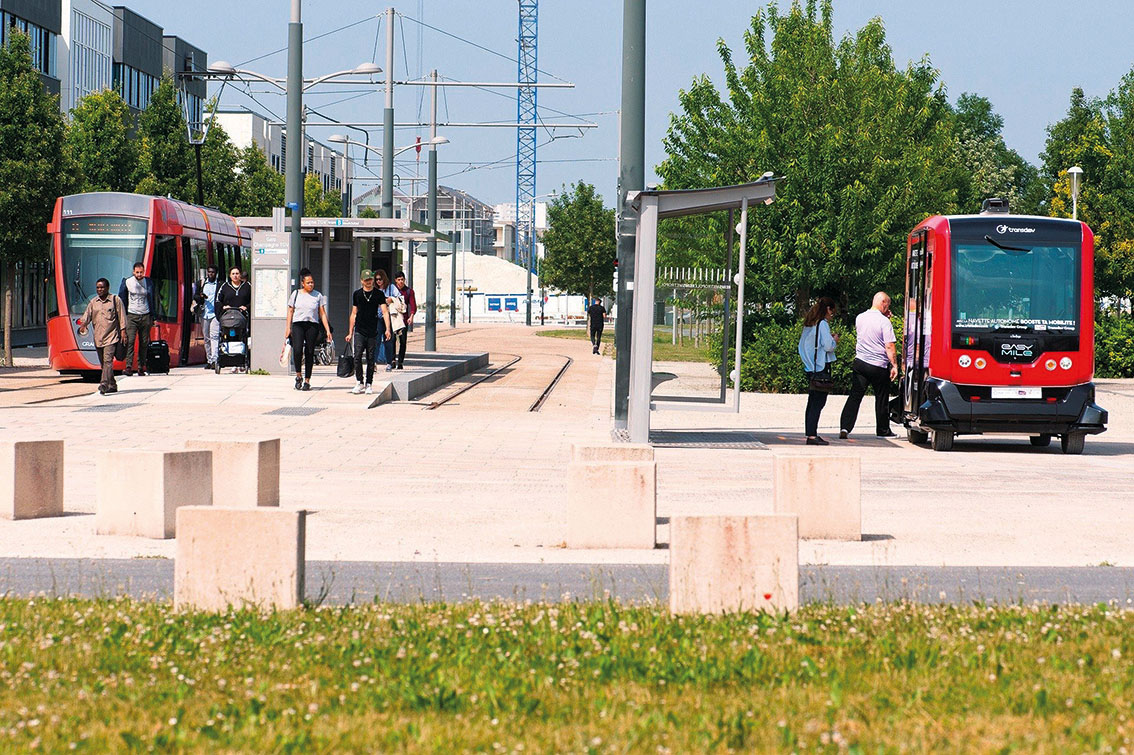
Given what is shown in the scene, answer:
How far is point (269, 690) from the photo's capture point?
5504mm

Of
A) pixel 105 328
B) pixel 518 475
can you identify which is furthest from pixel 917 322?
pixel 105 328

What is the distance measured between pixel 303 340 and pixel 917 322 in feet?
29.5

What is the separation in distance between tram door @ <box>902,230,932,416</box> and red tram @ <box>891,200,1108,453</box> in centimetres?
32

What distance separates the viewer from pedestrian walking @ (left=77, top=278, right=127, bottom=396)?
22.5m

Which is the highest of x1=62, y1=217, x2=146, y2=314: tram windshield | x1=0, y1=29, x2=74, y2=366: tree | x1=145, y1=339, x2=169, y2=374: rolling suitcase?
x1=0, y1=29, x2=74, y2=366: tree

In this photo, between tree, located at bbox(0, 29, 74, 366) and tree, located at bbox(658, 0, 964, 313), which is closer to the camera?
tree, located at bbox(658, 0, 964, 313)

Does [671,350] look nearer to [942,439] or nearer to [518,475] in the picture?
[942,439]

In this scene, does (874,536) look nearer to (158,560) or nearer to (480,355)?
(158,560)

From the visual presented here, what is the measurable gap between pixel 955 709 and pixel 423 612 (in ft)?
8.61

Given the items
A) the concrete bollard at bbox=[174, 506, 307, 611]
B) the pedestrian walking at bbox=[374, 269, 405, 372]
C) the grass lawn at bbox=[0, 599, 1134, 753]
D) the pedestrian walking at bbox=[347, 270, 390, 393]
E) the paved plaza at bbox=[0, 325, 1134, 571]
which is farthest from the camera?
the pedestrian walking at bbox=[374, 269, 405, 372]

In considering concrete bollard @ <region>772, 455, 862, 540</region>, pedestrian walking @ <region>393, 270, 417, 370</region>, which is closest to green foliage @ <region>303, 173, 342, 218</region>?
pedestrian walking @ <region>393, 270, 417, 370</region>

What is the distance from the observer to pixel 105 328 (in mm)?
22547

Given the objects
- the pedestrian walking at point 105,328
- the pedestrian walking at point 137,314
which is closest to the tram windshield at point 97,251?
the pedestrian walking at point 137,314

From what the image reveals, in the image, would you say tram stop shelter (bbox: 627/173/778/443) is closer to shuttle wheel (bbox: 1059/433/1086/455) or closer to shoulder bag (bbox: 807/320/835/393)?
shoulder bag (bbox: 807/320/835/393)
